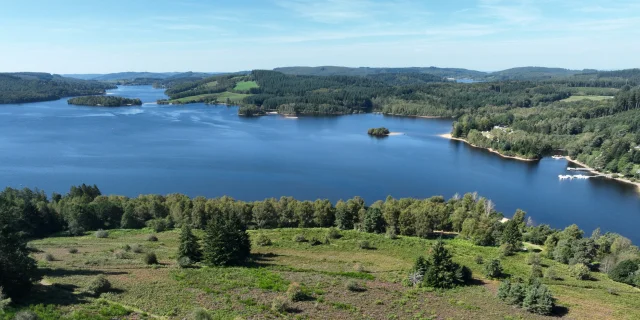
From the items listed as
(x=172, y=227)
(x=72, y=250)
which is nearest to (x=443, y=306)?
(x=72, y=250)

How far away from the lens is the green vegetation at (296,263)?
2442cm

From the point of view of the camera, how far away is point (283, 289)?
2734 cm

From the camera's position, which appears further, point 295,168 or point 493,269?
point 295,168

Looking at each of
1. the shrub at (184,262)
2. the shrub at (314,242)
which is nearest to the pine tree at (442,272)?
the shrub at (314,242)

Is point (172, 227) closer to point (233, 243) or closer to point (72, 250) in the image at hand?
point (72, 250)

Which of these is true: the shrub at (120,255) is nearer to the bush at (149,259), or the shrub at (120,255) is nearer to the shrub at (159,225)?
the bush at (149,259)

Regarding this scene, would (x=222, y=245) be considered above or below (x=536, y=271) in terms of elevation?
above

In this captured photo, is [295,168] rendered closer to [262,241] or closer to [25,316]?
[262,241]

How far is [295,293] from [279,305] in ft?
6.72

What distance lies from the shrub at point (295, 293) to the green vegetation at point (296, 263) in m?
0.09

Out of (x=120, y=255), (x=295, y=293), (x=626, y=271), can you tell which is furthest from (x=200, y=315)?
(x=626, y=271)

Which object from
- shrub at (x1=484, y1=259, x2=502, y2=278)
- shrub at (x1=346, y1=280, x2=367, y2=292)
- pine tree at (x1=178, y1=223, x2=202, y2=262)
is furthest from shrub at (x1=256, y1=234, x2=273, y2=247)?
shrub at (x1=484, y1=259, x2=502, y2=278)

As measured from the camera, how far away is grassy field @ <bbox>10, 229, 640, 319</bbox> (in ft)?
76.7

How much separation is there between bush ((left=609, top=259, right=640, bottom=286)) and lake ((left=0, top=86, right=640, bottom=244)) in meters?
33.2
